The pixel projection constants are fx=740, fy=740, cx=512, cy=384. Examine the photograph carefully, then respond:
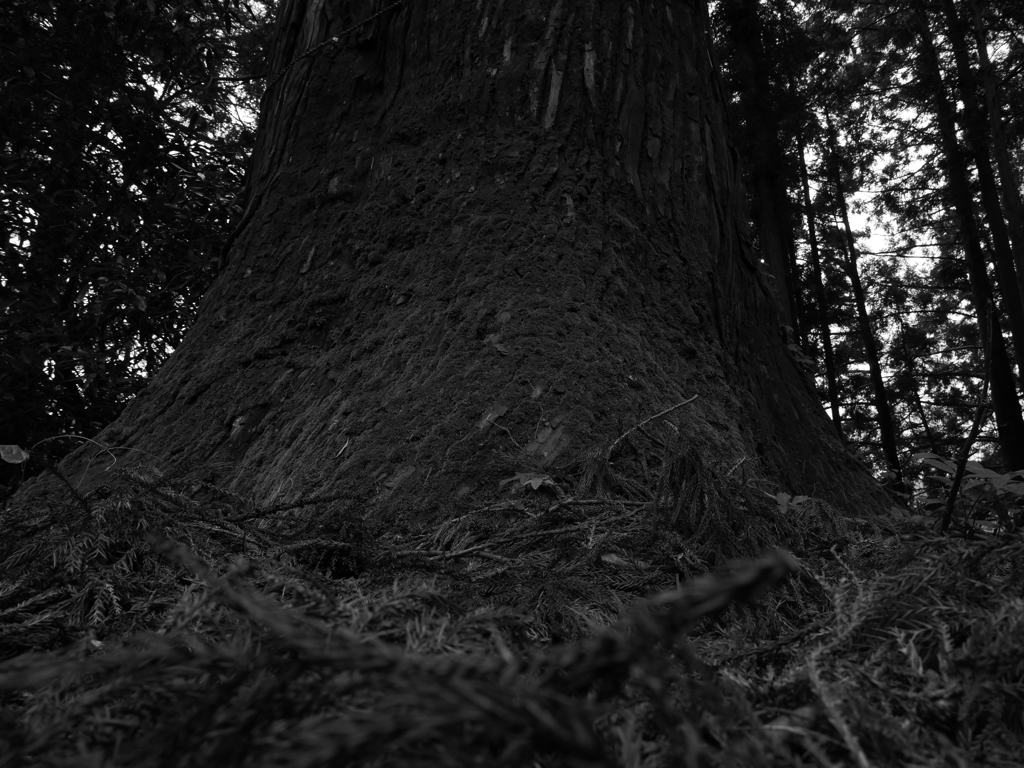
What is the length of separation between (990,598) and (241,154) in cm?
571

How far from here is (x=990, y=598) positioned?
107 centimetres

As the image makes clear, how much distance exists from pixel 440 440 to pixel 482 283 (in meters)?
0.66

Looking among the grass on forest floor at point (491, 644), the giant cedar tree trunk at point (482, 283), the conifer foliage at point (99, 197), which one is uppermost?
the conifer foliage at point (99, 197)

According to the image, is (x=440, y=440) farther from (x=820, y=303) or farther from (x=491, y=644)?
(x=820, y=303)

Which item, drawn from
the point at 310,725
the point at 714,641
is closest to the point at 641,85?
the point at 714,641

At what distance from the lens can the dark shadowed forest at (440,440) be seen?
69 cm

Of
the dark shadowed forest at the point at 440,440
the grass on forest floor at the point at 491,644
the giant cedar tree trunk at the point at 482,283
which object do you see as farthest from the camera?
the giant cedar tree trunk at the point at 482,283

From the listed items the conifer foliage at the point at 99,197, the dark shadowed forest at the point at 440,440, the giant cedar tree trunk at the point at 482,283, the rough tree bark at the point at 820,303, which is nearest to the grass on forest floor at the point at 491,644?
the dark shadowed forest at the point at 440,440

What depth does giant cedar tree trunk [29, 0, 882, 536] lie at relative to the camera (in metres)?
2.08

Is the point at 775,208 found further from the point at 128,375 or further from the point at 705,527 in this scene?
the point at 705,527

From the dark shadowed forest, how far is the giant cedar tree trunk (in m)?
0.01

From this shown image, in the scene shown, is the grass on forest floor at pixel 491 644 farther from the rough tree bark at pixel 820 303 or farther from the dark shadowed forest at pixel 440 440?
the rough tree bark at pixel 820 303

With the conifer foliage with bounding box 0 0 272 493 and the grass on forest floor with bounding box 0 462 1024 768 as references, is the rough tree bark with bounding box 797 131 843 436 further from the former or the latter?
the grass on forest floor with bounding box 0 462 1024 768

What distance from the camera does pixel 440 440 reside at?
2008 millimetres
